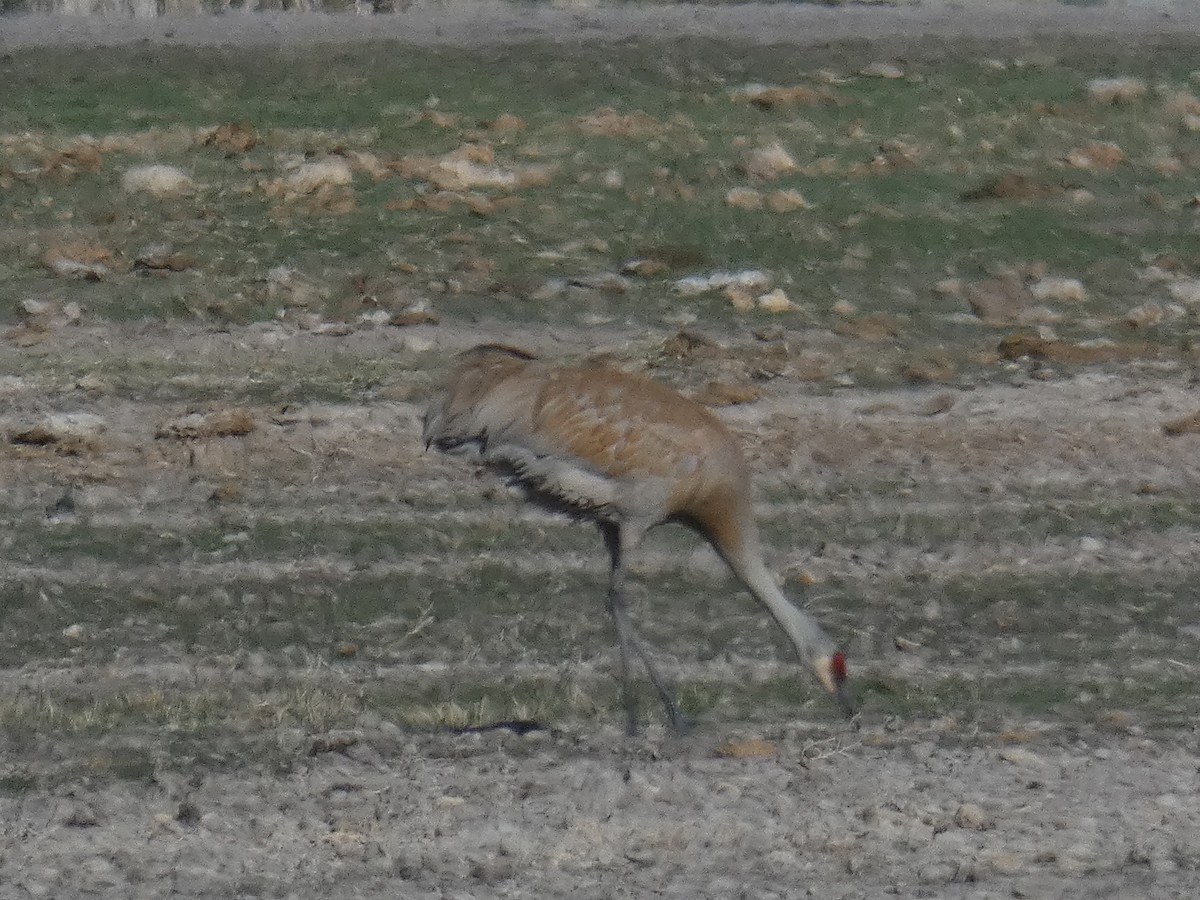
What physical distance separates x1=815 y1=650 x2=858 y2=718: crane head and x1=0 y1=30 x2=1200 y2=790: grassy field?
0.17 metres

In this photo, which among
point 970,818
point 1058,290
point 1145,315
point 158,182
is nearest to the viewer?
point 970,818

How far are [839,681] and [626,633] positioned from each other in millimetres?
739

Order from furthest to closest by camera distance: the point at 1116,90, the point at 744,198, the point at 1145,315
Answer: the point at 1116,90 < the point at 744,198 < the point at 1145,315

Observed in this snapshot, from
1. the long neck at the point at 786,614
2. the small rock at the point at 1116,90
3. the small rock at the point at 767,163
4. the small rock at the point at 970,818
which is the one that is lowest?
the small rock at the point at 970,818

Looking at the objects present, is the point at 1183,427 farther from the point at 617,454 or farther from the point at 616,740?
the point at 616,740

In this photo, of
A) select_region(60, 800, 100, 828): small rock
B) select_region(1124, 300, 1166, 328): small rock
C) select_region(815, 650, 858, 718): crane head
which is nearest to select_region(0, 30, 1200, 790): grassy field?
select_region(1124, 300, 1166, 328): small rock

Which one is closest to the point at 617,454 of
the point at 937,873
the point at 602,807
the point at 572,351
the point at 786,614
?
the point at 786,614

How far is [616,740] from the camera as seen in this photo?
6688 millimetres

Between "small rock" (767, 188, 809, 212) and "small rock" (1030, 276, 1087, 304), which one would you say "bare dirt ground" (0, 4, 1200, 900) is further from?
"small rock" (767, 188, 809, 212)

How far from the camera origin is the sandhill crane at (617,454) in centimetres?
725

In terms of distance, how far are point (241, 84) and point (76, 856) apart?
7.84 metres

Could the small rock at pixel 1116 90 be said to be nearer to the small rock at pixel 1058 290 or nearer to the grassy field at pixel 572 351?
the grassy field at pixel 572 351

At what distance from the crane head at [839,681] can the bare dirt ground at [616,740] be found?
0.24 feet

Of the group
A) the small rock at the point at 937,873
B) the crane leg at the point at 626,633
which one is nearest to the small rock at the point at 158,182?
the crane leg at the point at 626,633
